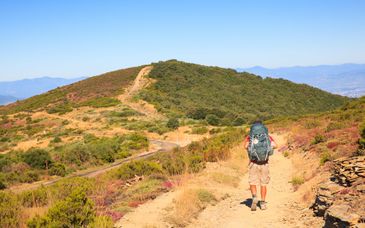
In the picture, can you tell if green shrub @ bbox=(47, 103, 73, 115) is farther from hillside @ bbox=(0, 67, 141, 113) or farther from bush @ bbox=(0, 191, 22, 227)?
bush @ bbox=(0, 191, 22, 227)

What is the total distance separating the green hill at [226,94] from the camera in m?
62.8

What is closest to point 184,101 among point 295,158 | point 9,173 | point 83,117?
point 83,117

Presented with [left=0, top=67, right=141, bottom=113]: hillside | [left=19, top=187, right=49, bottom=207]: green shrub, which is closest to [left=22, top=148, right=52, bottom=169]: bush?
[left=19, top=187, right=49, bottom=207]: green shrub

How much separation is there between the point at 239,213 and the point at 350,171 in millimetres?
2744

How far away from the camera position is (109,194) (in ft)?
33.0

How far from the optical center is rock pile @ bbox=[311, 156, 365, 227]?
20.2 feet

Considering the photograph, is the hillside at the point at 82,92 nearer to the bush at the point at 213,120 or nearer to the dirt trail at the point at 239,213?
the bush at the point at 213,120

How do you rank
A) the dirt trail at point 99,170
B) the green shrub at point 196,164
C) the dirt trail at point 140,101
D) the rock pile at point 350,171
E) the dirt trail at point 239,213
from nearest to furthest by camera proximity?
1. the dirt trail at point 239,213
2. the rock pile at point 350,171
3. the green shrub at point 196,164
4. the dirt trail at point 99,170
5. the dirt trail at point 140,101

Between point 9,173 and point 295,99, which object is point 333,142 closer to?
point 9,173

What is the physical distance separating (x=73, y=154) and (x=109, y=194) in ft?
59.3

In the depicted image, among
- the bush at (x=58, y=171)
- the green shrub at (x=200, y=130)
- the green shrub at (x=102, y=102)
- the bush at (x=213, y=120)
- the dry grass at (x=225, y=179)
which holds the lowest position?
the bush at (x=213, y=120)

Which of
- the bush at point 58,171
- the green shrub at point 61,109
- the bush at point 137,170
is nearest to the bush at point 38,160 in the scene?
the bush at point 58,171

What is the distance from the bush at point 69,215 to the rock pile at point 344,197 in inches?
176

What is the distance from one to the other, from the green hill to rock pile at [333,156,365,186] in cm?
4256
